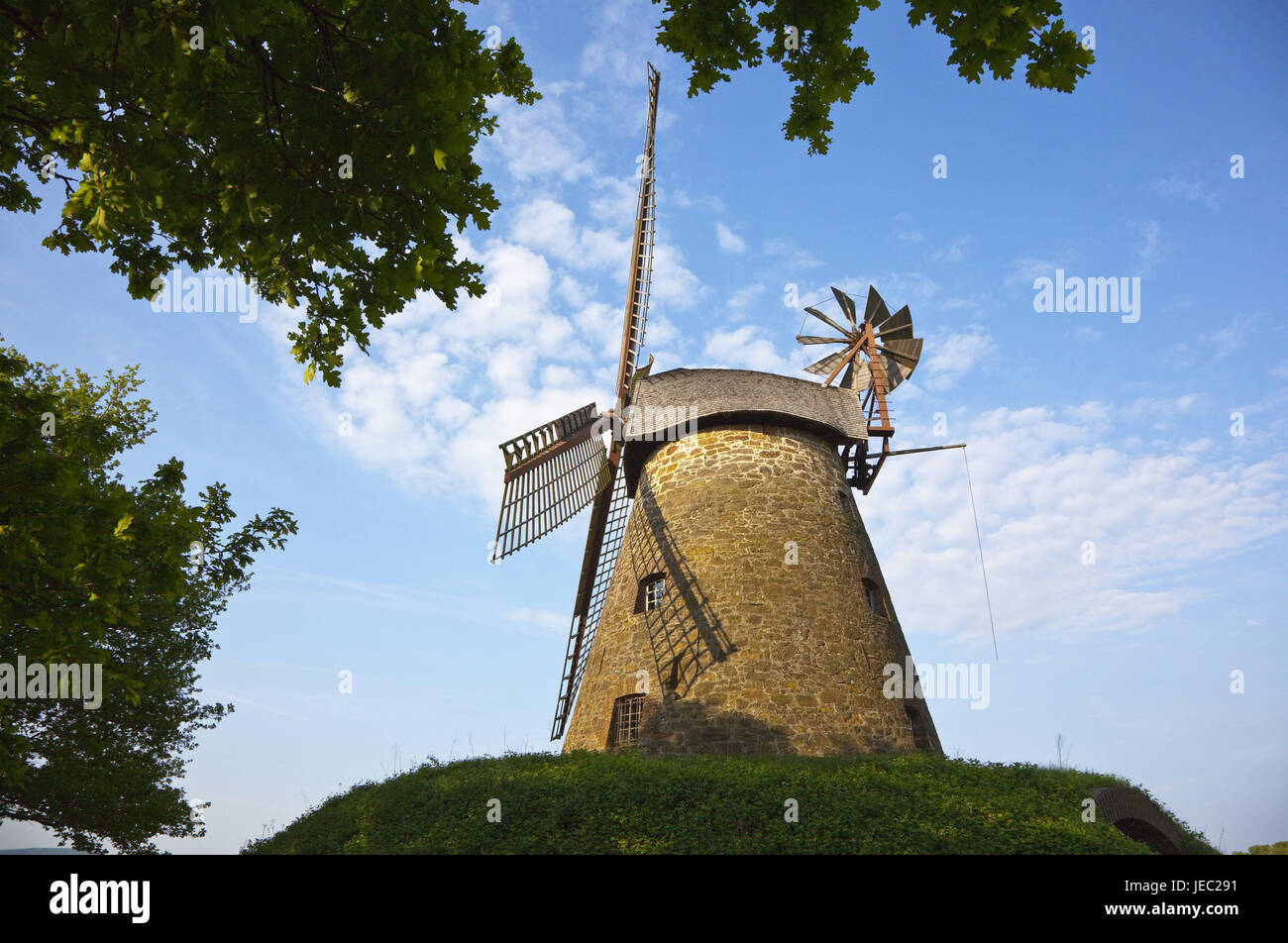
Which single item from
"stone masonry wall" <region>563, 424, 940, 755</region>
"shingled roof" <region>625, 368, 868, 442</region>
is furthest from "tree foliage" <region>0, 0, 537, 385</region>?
"shingled roof" <region>625, 368, 868, 442</region>

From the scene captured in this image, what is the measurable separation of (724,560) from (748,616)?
1.28 m

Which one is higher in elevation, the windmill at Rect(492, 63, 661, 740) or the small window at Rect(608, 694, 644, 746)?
the windmill at Rect(492, 63, 661, 740)

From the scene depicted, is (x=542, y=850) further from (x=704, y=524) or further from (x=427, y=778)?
(x=704, y=524)

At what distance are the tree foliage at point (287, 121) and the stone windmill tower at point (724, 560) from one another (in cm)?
1041

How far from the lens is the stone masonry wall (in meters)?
13.5

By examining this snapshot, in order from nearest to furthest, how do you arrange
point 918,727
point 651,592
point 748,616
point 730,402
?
point 748,616 < point 918,727 < point 651,592 < point 730,402

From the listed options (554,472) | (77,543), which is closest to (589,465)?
(554,472)

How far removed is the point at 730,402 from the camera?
1647 centimetres

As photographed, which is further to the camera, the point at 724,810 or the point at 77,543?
the point at 724,810

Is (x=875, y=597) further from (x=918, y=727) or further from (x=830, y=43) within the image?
(x=830, y=43)

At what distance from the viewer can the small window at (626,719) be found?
14234mm

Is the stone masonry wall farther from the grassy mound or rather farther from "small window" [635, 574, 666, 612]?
the grassy mound

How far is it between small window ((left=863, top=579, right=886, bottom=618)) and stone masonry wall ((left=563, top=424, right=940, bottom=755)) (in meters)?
0.15

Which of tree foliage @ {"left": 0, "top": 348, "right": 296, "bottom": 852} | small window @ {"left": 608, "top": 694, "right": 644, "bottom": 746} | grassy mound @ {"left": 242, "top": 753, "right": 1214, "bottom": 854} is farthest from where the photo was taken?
small window @ {"left": 608, "top": 694, "right": 644, "bottom": 746}
